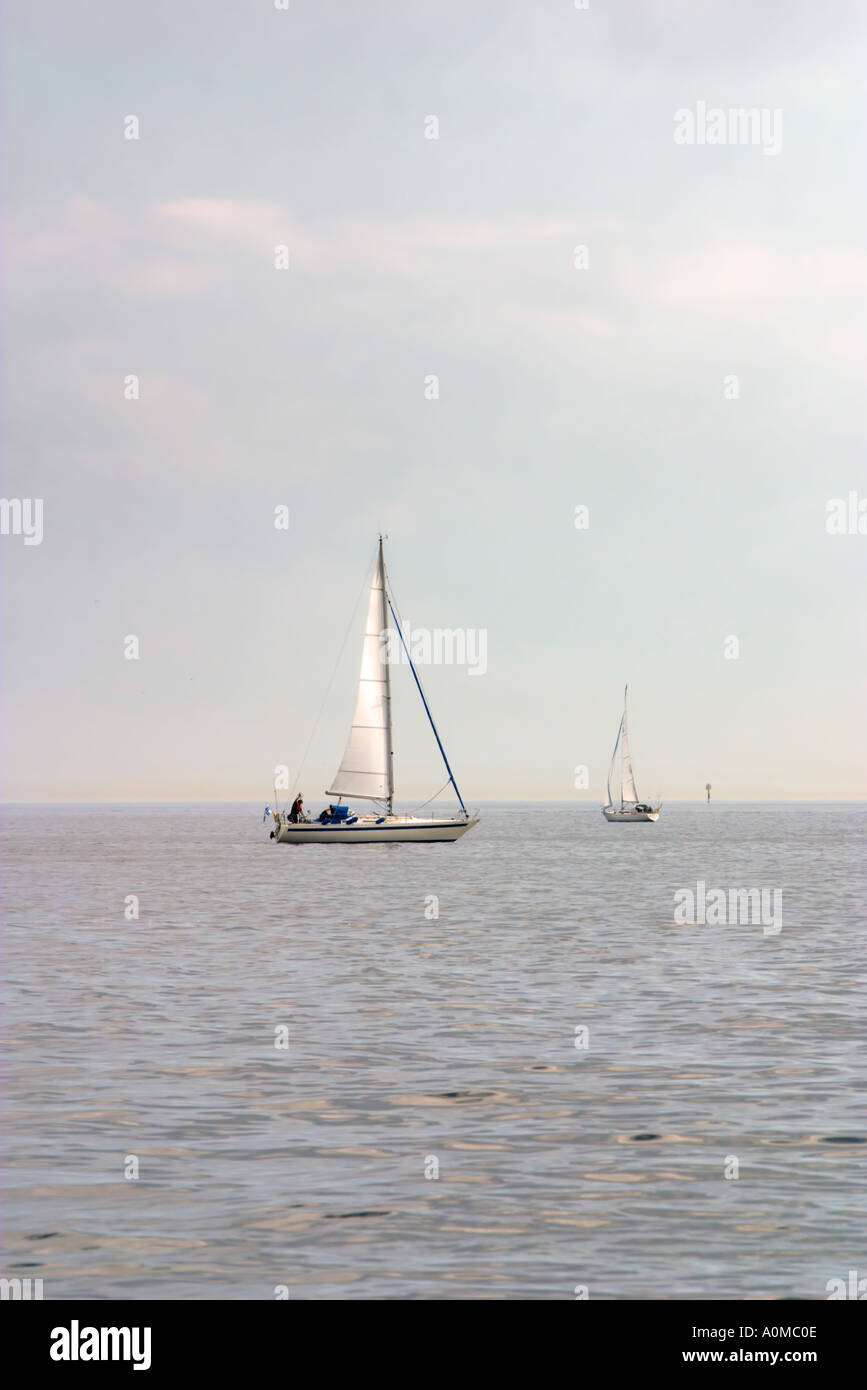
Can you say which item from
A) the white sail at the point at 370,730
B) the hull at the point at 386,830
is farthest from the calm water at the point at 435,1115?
the hull at the point at 386,830

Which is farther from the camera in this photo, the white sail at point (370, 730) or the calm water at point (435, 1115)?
the white sail at point (370, 730)

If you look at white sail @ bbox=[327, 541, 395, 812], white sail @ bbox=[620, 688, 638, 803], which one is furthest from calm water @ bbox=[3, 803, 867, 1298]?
white sail @ bbox=[620, 688, 638, 803]

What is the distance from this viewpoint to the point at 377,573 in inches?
4225

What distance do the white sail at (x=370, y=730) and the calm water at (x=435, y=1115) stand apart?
5952 cm

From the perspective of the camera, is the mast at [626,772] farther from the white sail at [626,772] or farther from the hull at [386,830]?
the hull at [386,830]

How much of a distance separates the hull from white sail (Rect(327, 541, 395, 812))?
405 centimetres

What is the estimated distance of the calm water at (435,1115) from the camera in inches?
525

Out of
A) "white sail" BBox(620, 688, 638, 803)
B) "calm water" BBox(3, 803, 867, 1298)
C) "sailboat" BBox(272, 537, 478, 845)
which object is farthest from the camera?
"white sail" BBox(620, 688, 638, 803)

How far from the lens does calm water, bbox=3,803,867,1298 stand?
13.3 metres

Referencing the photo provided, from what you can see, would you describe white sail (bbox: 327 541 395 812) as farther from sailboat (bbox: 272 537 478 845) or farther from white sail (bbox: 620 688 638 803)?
white sail (bbox: 620 688 638 803)

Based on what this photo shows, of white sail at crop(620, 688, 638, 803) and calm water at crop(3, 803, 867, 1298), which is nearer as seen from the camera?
calm water at crop(3, 803, 867, 1298)
